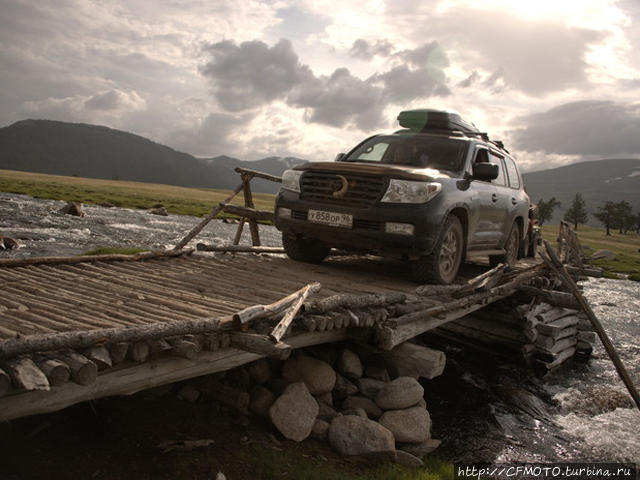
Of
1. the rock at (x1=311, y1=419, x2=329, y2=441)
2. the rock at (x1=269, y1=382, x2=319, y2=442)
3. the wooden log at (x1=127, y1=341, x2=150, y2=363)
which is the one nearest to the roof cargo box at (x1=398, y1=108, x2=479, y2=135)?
the rock at (x1=269, y1=382, x2=319, y2=442)

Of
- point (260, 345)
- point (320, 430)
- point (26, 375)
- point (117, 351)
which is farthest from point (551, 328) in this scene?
point (26, 375)

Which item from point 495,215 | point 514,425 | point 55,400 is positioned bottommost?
point 514,425

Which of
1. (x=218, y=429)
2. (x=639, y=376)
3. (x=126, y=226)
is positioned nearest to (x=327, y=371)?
(x=218, y=429)

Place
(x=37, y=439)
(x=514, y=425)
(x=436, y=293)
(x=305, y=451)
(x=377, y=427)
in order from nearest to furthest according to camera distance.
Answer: (x=37, y=439)
(x=305, y=451)
(x=377, y=427)
(x=436, y=293)
(x=514, y=425)

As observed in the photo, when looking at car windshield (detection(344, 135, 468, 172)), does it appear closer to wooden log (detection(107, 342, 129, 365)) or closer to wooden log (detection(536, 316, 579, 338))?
wooden log (detection(536, 316, 579, 338))

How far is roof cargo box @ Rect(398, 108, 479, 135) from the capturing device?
10.3m

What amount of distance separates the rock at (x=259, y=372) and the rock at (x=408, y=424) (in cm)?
147

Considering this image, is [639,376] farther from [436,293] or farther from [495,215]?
[436,293]

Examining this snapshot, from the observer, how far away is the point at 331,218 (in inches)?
315

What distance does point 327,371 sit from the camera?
6863mm

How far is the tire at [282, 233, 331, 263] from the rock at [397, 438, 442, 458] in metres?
3.87

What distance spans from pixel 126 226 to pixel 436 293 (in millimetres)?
24840

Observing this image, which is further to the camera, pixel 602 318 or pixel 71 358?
pixel 602 318

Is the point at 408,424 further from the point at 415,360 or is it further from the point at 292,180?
the point at 292,180
